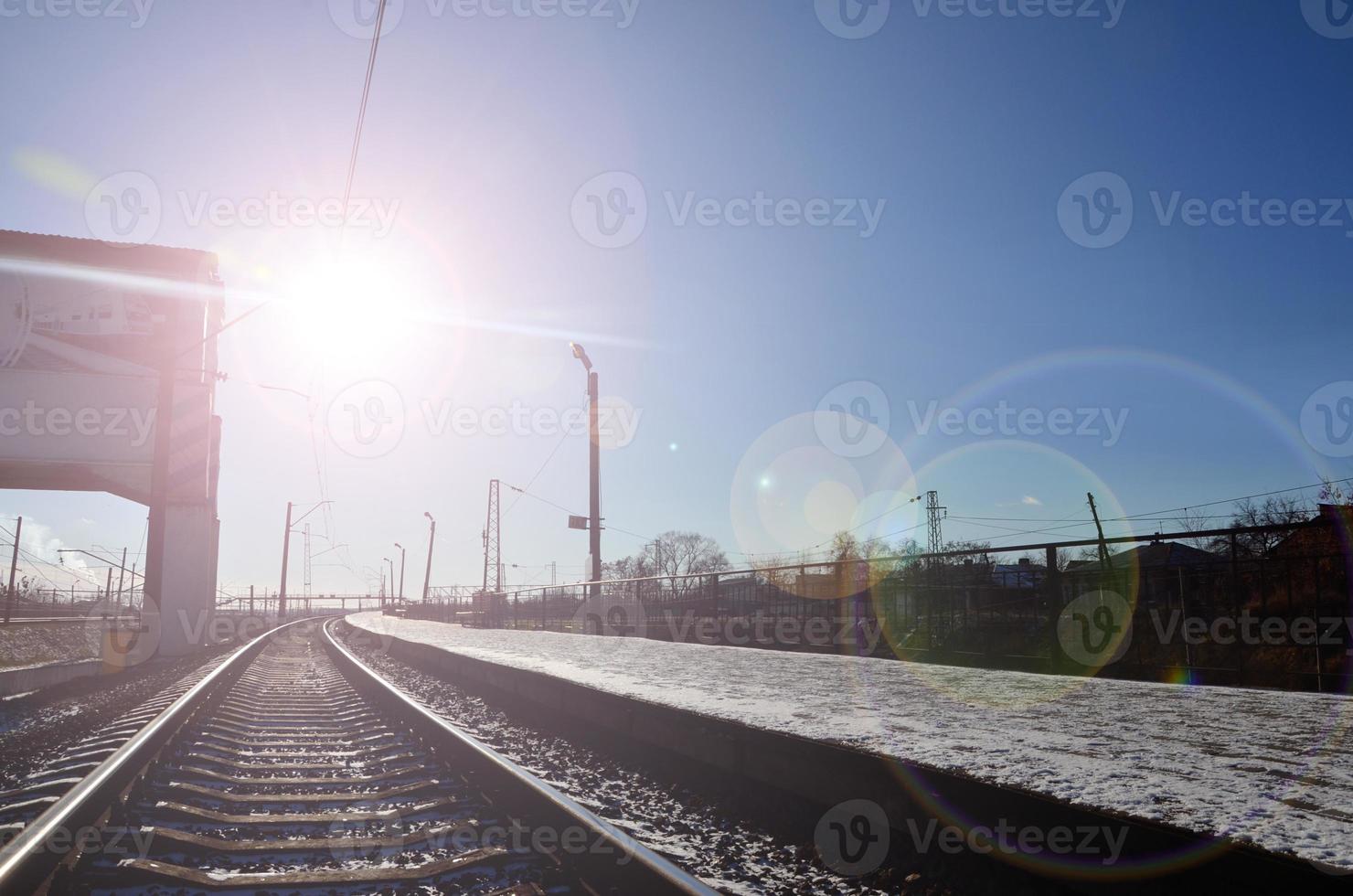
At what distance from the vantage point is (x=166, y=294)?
32.4 metres

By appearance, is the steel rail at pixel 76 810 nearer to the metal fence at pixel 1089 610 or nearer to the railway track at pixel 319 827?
the railway track at pixel 319 827

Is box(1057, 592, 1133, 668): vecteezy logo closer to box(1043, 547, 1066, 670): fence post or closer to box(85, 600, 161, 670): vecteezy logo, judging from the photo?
box(1043, 547, 1066, 670): fence post

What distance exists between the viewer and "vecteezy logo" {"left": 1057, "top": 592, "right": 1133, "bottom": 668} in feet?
28.2

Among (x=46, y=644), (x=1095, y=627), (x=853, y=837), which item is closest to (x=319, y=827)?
(x=853, y=837)

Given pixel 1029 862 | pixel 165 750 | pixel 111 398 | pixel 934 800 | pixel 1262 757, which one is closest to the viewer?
pixel 1029 862

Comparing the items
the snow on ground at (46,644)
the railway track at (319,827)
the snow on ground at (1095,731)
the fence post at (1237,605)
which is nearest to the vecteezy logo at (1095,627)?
the snow on ground at (1095,731)

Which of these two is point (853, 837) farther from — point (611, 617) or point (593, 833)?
point (611, 617)

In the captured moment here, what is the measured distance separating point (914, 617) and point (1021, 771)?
24.9 ft

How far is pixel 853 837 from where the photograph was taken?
13.1 feet

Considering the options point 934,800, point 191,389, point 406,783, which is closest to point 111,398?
point 191,389

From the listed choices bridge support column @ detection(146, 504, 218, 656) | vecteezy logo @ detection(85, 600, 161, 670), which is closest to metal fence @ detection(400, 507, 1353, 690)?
vecteezy logo @ detection(85, 600, 161, 670)

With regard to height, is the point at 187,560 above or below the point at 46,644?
above

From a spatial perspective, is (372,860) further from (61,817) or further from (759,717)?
(759,717)

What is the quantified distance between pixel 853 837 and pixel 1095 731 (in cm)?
184
